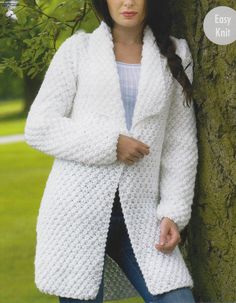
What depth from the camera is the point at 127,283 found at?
3248mm

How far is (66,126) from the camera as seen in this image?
2943mm

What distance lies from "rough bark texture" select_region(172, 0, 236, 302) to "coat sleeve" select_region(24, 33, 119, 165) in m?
0.39

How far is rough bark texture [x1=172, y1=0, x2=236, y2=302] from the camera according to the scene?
3.08 meters

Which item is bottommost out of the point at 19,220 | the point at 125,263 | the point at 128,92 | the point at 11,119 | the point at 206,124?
the point at 11,119

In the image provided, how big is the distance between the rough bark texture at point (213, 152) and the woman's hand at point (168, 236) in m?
0.23

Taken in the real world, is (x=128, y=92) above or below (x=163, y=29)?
below

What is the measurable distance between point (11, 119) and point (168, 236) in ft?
89.4

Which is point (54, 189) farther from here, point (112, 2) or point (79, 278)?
point (112, 2)

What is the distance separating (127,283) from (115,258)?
200 millimetres

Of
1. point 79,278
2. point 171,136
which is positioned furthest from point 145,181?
point 79,278

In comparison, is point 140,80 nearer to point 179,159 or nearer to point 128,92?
point 128,92

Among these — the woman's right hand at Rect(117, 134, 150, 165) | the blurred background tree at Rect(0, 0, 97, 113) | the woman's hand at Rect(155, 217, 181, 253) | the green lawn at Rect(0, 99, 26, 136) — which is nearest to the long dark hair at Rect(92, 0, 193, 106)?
the woman's right hand at Rect(117, 134, 150, 165)

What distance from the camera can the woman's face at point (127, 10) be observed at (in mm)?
2943

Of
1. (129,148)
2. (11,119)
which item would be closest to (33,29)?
(129,148)
